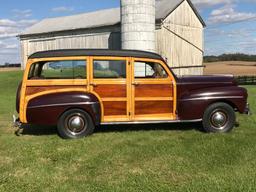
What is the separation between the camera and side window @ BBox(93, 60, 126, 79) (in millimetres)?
8922

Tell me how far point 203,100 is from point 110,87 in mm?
1998

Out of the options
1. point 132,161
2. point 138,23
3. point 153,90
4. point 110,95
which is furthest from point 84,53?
point 138,23

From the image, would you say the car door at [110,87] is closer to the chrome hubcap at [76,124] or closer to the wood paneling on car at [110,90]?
the wood paneling on car at [110,90]

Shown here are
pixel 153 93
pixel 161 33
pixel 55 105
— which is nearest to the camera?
pixel 55 105

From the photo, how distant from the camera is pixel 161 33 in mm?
34844

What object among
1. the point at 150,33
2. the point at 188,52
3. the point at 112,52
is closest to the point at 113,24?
the point at 188,52

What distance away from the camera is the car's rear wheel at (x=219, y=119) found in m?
9.08

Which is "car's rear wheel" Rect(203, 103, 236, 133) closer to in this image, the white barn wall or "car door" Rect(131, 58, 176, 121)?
"car door" Rect(131, 58, 176, 121)

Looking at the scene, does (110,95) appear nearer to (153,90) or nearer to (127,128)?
(153,90)

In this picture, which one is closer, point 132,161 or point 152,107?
point 132,161

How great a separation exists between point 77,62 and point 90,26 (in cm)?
3180

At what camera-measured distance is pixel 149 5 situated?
25.6 metres

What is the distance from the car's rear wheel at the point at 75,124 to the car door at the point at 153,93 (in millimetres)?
992

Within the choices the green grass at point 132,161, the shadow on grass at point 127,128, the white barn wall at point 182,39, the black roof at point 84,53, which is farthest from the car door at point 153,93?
the white barn wall at point 182,39
